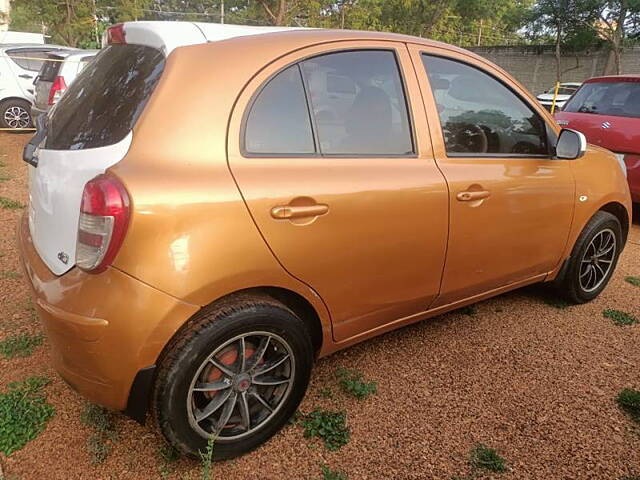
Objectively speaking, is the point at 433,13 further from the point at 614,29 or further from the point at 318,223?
the point at 318,223

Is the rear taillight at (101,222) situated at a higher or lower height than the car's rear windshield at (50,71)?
higher

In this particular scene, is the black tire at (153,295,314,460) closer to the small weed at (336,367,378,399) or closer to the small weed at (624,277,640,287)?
the small weed at (336,367,378,399)

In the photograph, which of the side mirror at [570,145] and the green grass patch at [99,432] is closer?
the green grass patch at [99,432]

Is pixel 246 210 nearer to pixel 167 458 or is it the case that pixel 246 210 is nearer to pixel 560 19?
pixel 167 458

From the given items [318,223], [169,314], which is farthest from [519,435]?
[169,314]

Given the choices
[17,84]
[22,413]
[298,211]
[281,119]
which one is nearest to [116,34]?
[281,119]

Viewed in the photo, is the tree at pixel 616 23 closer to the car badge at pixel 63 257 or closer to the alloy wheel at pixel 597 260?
the alloy wheel at pixel 597 260

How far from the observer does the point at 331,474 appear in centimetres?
215

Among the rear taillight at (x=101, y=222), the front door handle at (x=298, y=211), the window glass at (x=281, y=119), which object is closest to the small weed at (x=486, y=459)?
the front door handle at (x=298, y=211)

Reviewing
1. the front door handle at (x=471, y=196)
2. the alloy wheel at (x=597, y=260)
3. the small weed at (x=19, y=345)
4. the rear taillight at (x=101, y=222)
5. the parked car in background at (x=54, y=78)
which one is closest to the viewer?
the rear taillight at (x=101, y=222)

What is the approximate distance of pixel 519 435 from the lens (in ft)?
8.04

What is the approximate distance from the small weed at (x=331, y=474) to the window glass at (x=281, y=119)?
A: 51.1 inches

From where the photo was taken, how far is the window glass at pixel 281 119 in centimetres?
207

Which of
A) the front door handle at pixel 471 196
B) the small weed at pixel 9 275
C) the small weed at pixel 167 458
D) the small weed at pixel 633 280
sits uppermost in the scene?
the front door handle at pixel 471 196
